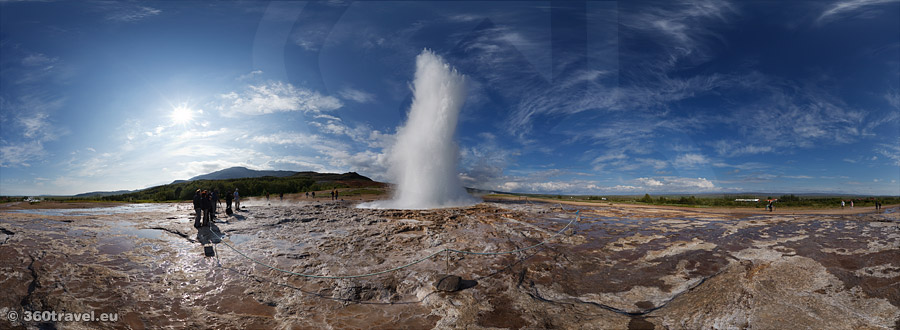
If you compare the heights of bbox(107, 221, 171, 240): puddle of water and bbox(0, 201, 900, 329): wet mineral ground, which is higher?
bbox(107, 221, 171, 240): puddle of water

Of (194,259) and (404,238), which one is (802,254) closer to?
(404,238)

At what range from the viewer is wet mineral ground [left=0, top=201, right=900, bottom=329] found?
17.0ft

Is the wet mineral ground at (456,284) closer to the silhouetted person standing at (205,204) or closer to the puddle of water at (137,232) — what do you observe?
the puddle of water at (137,232)

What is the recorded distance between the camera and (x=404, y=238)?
37.9 ft

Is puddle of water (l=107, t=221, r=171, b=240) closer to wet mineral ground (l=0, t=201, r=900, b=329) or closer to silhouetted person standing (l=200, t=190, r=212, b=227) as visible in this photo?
wet mineral ground (l=0, t=201, r=900, b=329)

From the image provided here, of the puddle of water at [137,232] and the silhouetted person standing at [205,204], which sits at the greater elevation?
the silhouetted person standing at [205,204]

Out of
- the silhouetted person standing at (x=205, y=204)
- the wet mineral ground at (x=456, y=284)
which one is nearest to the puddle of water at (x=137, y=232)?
the wet mineral ground at (x=456, y=284)

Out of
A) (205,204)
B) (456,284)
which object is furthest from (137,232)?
(456,284)

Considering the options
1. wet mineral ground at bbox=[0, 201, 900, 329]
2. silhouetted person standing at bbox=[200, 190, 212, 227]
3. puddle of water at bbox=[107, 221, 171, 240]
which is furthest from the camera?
silhouetted person standing at bbox=[200, 190, 212, 227]

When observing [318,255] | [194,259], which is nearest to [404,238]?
[318,255]

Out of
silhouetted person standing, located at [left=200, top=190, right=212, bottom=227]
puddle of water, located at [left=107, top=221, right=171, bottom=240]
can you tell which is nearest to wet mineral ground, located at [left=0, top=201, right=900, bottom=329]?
puddle of water, located at [left=107, top=221, right=171, bottom=240]

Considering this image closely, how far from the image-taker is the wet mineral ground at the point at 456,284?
518 cm

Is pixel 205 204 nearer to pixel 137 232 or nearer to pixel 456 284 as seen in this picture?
pixel 137 232

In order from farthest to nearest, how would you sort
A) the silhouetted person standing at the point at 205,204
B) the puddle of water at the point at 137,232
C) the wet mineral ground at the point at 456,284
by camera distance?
the silhouetted person standing at the point at 205,204 → the puddle of water at the point at 137,232 → the wet mineral ground at the point at 456,284
